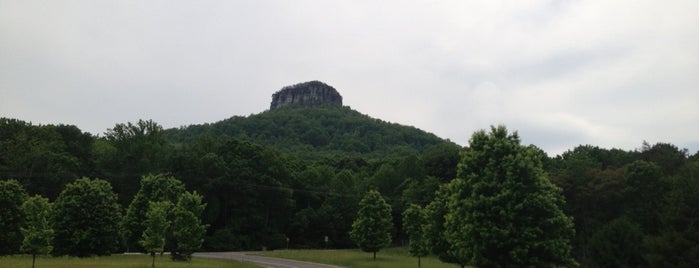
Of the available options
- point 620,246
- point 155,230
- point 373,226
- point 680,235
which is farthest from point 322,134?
point 680,235

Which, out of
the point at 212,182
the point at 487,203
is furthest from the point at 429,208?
the point at 212,182

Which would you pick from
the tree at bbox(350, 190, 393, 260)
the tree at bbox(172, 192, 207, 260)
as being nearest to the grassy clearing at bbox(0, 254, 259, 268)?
the tree at bbox(172, 192, 207, 260)

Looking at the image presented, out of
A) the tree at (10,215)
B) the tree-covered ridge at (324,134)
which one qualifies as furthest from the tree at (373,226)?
the tree-covered ridge at (324,134)

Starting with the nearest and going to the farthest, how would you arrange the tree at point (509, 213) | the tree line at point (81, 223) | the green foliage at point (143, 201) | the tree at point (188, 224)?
the tree at point (509, 213) < the tree line at point (81, 223) < the tree at point (188, 224) < the green foliage at point (143, 201)

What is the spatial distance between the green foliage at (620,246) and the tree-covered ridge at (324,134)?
7005cm

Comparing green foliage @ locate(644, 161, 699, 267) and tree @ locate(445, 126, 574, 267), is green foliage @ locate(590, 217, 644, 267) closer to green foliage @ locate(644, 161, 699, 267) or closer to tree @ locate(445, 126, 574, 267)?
green foliage @ locate(644, 161, 699, 267)

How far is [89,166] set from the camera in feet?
230

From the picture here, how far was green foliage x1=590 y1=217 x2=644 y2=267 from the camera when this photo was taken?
39656 mm

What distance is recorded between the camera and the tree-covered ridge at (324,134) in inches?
4422

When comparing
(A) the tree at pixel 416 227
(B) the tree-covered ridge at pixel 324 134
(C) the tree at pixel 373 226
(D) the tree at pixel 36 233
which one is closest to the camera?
(D) the tree at pixel 36 233

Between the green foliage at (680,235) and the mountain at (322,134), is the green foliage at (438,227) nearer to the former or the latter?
the green foliage at (680,235)

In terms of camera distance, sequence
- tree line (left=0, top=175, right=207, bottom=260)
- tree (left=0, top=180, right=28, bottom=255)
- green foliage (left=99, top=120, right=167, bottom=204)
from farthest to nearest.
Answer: green foliage (left=99, top=120, right=167, bottom=204) < tree (left=0, top=180, right=28, bottom=255) < tree line (left=0, top=175, right=207, bottom=260)

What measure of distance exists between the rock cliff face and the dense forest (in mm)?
66051

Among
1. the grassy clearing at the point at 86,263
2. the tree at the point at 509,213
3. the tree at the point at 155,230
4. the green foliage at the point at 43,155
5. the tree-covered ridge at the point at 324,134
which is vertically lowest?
the grassy clearing at the point at 86,263
